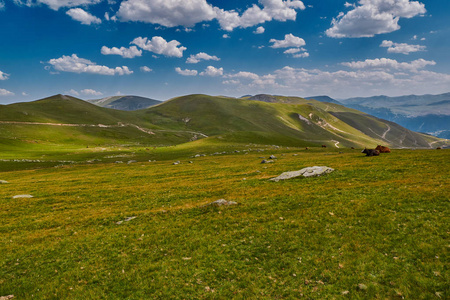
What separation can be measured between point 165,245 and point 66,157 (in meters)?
112

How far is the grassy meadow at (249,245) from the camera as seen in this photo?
41.0 ft

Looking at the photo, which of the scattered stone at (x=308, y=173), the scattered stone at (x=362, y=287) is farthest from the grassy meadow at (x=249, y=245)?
the scattered stone at (x=308, y=173)

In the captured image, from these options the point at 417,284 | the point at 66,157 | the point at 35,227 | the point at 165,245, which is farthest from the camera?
the point at 66,157

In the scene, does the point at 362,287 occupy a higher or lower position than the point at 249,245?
higher

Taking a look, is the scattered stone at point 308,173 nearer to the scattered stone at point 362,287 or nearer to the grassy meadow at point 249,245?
the grassy meadow at point 249,245

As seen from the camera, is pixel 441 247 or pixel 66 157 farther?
pixel 66 157

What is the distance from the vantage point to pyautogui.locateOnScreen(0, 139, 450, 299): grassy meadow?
12.5 metres

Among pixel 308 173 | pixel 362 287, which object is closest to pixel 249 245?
pixel 362 287

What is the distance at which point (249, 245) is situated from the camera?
664 inches

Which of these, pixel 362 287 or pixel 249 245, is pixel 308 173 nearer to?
pixel 249 245

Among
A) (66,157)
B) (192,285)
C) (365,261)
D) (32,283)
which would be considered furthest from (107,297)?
(66,157)

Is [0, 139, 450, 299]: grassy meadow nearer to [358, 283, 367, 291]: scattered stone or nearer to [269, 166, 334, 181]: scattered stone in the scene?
[358, 283, 367, 291]: scattered stone

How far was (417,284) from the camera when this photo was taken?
11242 millimetres

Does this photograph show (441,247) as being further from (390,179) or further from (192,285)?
(390,179)
